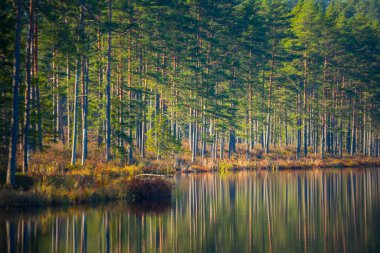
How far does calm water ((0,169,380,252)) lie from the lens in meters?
16.0

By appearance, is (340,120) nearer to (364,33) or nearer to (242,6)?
(364,33)

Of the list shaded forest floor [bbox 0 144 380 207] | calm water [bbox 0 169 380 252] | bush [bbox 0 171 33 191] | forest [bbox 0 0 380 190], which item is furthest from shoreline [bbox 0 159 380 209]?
forest [bbox 0 0 380 190]

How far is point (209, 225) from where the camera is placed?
20078 mm

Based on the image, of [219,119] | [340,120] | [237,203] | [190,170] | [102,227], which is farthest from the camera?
[340,120]

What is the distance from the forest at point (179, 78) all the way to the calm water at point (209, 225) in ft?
20.5

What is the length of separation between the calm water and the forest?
20.5 feet

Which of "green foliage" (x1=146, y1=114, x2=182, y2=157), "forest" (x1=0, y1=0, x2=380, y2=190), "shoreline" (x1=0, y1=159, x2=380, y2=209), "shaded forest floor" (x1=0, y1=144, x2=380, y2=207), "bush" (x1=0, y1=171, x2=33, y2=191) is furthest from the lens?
"green foliage" (x1=146, y1=114, x2=182, y2=157)

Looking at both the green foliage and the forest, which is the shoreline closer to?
the forest

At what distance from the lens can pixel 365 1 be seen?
468ft

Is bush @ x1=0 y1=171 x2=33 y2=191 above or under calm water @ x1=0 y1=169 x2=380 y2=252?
above

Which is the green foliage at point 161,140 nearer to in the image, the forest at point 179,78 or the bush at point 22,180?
the forest at point 179,78

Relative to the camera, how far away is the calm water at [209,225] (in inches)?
630

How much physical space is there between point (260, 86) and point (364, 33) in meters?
19.0

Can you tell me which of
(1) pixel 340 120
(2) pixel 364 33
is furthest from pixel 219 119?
(2) pixel 364 33
